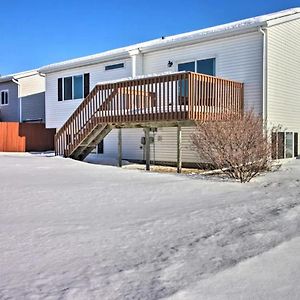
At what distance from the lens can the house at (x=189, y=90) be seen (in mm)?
13391

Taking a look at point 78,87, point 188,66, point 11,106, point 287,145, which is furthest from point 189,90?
point 11,106

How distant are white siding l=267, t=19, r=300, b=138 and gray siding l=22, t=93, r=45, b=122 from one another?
53.9ft

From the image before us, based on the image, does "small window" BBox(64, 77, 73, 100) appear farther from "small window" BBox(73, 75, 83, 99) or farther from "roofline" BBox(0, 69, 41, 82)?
"roofline" BBox(0, 69, 41, 82)

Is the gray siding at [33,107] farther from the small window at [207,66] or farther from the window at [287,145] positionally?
the window at [287,145]

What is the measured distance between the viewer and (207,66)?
15969 mm

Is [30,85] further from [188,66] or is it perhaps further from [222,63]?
[222,63]

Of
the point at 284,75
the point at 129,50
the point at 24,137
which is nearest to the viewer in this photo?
the point at 284,75

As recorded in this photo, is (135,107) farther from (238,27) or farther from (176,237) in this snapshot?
Result: (176,237)

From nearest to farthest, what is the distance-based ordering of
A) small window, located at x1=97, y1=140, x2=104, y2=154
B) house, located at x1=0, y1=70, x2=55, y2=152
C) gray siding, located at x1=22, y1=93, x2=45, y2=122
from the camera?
small window, located at x1=97, y1=140, x2=104, y2=154
house, located at x1=0, y1=70, x2=55, y2=152
gray siding, located at x1=22, y1=93, x2=45, y2=122

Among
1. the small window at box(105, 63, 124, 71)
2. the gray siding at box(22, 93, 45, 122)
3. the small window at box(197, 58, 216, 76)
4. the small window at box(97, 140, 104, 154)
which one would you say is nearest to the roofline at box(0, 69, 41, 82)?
the gray siding at box(22, 93, 45, 122)

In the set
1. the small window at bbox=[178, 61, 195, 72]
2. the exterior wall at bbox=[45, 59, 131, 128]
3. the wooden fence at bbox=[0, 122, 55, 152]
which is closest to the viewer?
the small window at bbox=[178, 61, 195, 72]

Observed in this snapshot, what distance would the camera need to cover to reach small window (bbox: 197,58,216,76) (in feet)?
51.8

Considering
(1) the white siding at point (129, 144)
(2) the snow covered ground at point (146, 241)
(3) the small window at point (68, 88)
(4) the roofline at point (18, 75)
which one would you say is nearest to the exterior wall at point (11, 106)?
(4) the roofline at point (18, 75)

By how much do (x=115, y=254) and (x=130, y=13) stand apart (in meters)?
18.5
